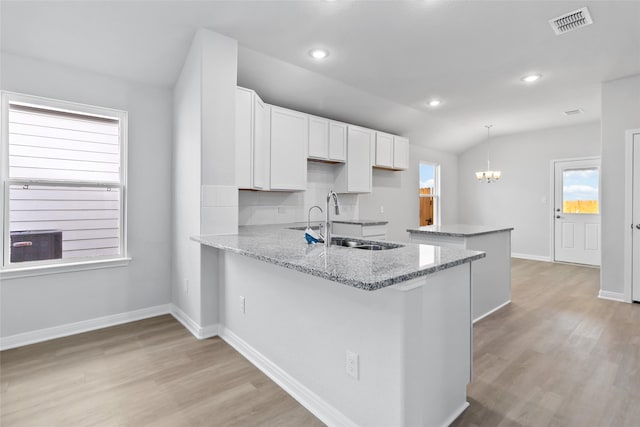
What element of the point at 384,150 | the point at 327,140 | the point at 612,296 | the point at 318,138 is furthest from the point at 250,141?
the point at 612,296

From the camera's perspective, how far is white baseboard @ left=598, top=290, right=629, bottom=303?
3.91 m

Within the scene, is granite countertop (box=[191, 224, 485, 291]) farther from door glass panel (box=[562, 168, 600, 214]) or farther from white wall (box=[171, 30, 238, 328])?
door glass panel (box=[562, 168, 600, 214])

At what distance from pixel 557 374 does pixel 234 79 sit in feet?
11.1

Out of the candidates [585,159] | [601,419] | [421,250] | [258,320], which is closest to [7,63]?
[258,320]

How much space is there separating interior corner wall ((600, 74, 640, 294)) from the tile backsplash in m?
3.28

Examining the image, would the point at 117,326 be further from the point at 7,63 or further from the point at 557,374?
the point at 557,374

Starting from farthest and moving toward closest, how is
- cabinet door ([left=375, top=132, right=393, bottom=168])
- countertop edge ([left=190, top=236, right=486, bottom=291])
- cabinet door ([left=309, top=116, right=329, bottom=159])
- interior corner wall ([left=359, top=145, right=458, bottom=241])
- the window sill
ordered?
1. interior corner wall ([left=359, top=145, right=458, bottom=241])
2. cabinet door ([left=375, top=132, right=393, bottom=168])
3. cabinet door ([left=309, top=116, right=329, bottom=159])
4. the window sill
5. countertop edge ([left=190, top=236, right=486, bottom=291])

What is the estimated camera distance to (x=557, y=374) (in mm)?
2250

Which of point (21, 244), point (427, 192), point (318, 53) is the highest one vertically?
point (318, 53)

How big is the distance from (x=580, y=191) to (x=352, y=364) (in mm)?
6516

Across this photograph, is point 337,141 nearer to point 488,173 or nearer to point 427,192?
point 488,173

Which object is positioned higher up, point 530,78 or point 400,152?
point 530,78

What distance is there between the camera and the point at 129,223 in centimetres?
326

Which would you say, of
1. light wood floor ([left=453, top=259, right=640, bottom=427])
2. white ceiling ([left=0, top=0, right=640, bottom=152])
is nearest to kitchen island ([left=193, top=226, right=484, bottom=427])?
light wood floor ([left=453, top=259, right=640, bottom=427])
